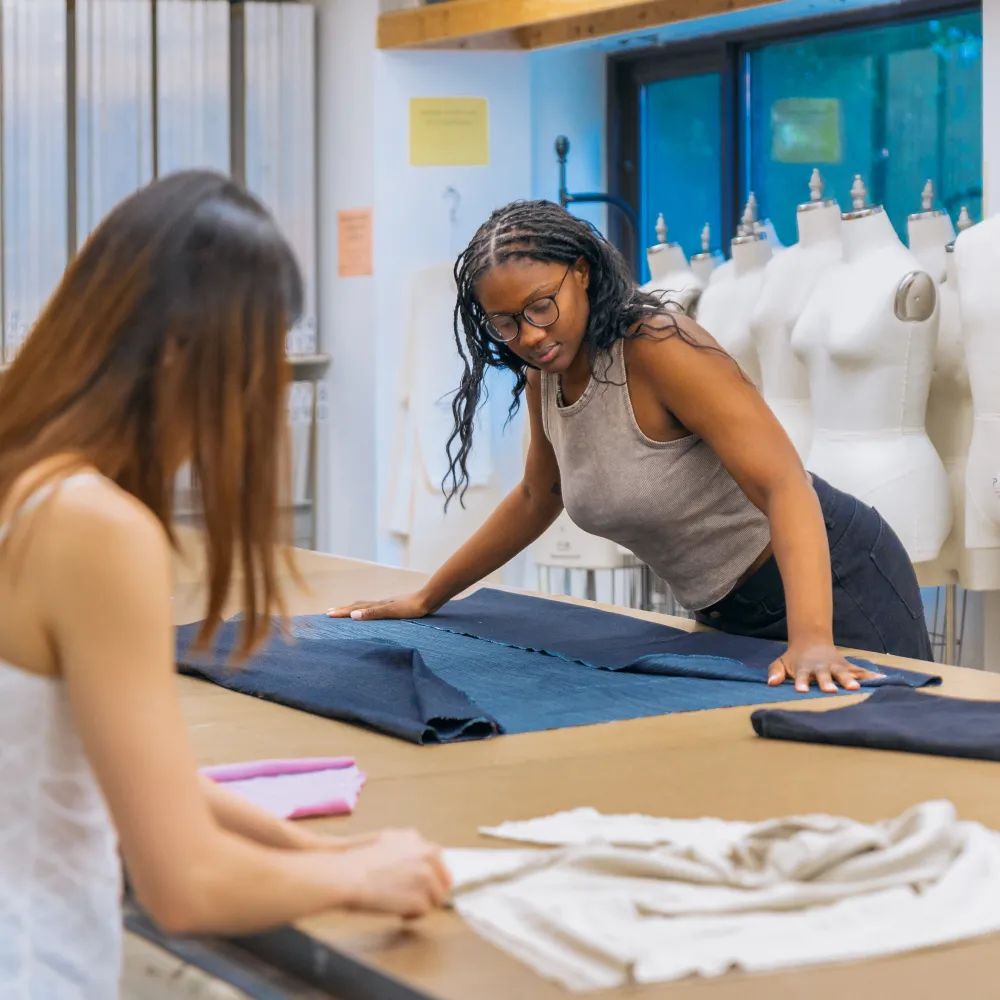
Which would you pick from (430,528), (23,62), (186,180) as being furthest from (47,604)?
(23,62)

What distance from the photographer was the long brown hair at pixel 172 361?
959mm

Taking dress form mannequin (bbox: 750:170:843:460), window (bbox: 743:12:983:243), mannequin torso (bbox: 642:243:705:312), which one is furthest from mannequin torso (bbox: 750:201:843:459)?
window (bbox: 743:12:983:243)

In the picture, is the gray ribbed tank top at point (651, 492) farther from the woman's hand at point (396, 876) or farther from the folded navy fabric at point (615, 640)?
the woman's hand at point (396, 876)

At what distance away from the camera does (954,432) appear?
129 inches

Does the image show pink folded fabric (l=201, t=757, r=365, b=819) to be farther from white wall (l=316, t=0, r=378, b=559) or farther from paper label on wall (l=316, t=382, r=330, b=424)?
paper label on wall (l=316, t=382, r=330, b=424)

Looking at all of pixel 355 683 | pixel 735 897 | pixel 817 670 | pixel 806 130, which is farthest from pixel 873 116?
pixel 735 897

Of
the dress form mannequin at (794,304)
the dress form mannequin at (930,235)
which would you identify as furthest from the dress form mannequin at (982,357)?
the dress form mannequin at (794,304)

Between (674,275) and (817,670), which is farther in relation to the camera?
(674,275)

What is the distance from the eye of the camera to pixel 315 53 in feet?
16.1

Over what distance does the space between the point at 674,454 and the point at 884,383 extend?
101 centimetres

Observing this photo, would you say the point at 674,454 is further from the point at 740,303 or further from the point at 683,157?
the point at 683,157

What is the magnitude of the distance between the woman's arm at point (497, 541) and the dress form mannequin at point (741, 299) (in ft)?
3.54

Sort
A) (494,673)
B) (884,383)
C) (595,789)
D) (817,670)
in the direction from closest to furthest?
(595,789), (817,670), (494,673), (884,383)

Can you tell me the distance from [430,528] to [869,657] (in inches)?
95.7
